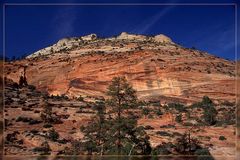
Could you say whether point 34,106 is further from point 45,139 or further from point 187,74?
point 187,74

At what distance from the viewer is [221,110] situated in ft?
150

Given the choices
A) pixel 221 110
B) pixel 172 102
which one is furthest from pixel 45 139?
pixel 172 102

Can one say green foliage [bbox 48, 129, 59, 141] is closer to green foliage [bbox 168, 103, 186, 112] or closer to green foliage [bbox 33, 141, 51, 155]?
green foliage [bbox 33, 141, 51, 155]

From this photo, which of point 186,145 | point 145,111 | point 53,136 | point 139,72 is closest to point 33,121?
point 53,136

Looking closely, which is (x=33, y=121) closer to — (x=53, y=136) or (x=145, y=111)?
(x=53, y=136)

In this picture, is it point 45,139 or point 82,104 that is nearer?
point 45,139

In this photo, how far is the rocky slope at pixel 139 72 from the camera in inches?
2211

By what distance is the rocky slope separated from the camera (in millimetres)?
56156

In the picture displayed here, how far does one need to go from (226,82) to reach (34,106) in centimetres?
2491

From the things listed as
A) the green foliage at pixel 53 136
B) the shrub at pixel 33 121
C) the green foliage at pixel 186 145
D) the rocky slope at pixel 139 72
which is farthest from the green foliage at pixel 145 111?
the green foliage at pixel 186 145

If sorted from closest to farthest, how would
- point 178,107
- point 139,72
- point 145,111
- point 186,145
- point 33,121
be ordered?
point 186,145 → point 33,121 → point 145,111 → point 178,107 → point 139,72

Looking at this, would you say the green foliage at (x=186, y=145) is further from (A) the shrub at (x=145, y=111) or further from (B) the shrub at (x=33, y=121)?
(B) the shrub at (x=33, y=121)

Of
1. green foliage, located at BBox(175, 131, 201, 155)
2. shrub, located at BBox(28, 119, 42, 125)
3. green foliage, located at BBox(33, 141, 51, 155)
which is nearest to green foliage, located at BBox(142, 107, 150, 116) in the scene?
shrub, located at BBox(28, 119, 42, 125)

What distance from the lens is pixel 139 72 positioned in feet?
193
